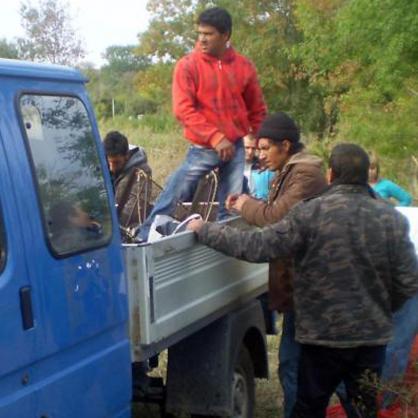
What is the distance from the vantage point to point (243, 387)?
570 centimetres

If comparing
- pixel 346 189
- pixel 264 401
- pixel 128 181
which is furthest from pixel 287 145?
pixel 264 401

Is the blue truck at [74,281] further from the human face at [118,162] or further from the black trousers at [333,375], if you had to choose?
the human face at [118,162]

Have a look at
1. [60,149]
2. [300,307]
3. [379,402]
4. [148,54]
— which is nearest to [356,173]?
[300,307]

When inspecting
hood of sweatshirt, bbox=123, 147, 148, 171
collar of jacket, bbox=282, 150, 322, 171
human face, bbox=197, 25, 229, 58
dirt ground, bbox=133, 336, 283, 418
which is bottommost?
dirt ground, bbox=133, 336, 283, 418

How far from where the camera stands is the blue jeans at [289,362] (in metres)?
5.69

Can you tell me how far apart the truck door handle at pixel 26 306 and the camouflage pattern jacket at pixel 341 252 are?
1.51m

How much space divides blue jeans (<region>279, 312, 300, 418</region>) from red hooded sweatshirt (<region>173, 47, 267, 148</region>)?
138 cm

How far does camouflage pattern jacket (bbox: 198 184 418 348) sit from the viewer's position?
16.1 feet

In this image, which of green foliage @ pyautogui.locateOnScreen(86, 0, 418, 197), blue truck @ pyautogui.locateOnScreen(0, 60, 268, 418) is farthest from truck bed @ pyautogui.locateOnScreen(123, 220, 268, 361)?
green foliage @ pyautogui.locateOnScreen(86, 0, 418, 197)

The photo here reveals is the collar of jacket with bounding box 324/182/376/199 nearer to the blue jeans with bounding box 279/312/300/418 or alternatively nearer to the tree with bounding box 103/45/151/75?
the blue jeans with bounding box 279/312/300/418

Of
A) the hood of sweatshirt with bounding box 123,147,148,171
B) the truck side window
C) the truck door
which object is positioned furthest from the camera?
the hood of sweatshirt with bounding box 123,147,148,171

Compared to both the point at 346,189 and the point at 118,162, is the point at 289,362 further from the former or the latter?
the point at 118,162

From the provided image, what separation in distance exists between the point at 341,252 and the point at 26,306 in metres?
1.91

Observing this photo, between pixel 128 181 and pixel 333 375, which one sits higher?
pixel 128 181
